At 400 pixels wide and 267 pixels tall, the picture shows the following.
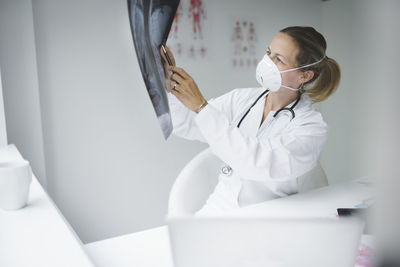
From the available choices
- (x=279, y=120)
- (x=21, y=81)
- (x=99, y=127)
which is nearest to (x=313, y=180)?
(x=279, y=120)

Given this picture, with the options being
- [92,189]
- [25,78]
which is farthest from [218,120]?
[25,78]

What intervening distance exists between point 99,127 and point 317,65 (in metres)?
0.91

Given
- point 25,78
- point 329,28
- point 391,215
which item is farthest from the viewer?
point 25,78

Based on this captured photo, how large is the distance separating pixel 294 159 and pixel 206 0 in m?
0.64

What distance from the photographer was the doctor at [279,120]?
792mm

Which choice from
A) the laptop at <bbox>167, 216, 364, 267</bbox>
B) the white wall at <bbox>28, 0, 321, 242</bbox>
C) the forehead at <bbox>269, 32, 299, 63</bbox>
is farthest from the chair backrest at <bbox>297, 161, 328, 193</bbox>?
the laptop at <bbox>167, 216, 364, 267</bbox>

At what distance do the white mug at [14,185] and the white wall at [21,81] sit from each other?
26.1 inches

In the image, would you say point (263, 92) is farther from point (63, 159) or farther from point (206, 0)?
point (63, 159)

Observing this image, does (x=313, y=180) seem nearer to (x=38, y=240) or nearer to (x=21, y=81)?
(x=38, y=240)

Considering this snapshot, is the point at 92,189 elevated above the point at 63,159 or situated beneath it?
situated beneath

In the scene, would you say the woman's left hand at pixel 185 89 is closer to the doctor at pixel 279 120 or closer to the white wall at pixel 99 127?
the doctor at pixel 279 120

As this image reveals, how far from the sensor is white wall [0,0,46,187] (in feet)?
3.88

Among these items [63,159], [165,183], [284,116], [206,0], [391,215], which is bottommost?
[165,183]

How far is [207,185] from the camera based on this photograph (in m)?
1.10
